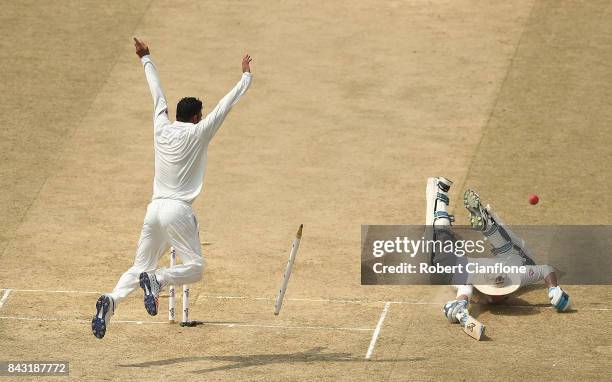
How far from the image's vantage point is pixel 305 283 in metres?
20.7

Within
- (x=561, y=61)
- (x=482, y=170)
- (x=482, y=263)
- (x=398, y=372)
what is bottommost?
(x=398, y=372)

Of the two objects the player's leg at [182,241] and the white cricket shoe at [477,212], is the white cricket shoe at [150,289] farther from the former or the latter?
the white cricket shoe at [477,212]

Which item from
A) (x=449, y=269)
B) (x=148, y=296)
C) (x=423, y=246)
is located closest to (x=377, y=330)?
(x=449, y=269)

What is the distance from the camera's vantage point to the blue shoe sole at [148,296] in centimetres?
1647

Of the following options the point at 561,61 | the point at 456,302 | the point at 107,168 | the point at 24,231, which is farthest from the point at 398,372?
the point at 561,61

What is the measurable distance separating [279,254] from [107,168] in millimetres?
4482

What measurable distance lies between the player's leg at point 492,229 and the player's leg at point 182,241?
15.0 feet

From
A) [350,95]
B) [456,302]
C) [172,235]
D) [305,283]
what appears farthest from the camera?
[350,95]

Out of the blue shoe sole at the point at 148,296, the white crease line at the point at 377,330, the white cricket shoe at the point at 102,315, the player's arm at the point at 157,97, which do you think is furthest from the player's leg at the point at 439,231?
the white cricket shoe at the point at 102,315

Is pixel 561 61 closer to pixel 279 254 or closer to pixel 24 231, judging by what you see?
pixel 279 254

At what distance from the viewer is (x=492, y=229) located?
19.8m

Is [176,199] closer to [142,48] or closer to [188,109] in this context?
[188,109]

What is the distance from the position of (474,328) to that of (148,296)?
4.40 meters

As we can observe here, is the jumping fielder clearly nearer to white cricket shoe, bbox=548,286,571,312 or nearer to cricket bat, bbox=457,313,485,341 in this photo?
white cricket shoe, bbox=548,286,571,312
